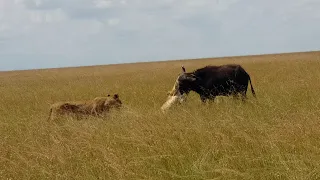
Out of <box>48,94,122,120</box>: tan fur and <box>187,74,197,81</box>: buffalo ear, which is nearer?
<box>48,94,122,120</box>: tan fur

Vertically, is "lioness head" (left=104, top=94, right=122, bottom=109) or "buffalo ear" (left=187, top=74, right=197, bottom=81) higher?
"buffalo ear" (left=187, top=74, right=197, bottom=81)

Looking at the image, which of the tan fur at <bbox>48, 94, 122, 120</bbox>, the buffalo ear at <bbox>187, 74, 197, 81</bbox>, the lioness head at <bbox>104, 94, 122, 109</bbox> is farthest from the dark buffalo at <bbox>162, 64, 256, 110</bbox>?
the tan fur at <bbox>48, 94, 122, 120</bbox>

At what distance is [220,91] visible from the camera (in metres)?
11.0

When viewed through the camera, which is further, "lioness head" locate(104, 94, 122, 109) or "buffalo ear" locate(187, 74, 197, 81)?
"buffalo ear" locate(187, 74, 197, 81)

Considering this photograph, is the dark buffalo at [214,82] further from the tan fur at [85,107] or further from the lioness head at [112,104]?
the tan fur at [85,107]

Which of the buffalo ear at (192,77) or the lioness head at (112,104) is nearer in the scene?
the lioness head at (112,104)

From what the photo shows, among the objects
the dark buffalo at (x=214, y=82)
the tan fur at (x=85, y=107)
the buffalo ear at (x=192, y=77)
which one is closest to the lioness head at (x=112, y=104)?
the tan fur at (x=85, y=107)

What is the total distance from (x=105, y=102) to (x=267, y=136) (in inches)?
193

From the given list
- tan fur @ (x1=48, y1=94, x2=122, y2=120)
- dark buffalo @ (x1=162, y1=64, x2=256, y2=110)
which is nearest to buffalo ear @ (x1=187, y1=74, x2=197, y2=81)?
dark buffalo @ (x1=162, y1=64, x2=256, y2=110)

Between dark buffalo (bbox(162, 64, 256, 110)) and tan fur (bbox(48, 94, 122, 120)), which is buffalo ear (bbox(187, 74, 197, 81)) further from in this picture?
tan fur (bbox(48, 94, 122, 120))

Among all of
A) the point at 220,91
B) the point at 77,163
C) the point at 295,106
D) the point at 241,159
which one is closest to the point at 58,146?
the point at 77,163

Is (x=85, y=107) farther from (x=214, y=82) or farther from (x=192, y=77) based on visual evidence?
(x=214, y=82)

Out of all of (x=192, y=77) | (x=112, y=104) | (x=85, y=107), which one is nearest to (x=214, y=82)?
(x=192, y=77)

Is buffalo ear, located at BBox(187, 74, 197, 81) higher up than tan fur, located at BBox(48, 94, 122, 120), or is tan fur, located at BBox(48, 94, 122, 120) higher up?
buffalo ear, located at BBox(187, 74, 197, 81)
